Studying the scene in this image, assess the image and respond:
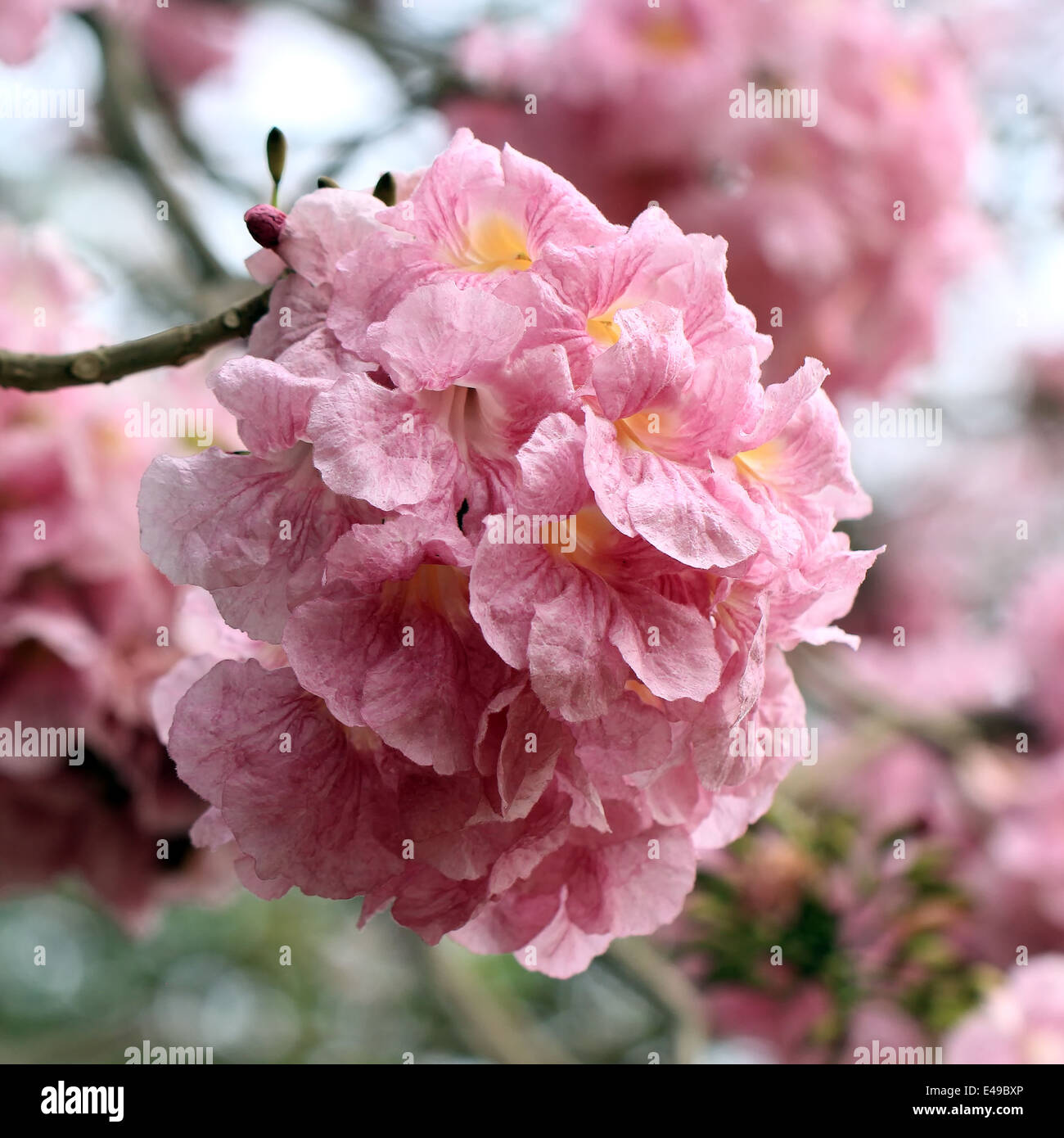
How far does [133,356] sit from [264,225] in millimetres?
69

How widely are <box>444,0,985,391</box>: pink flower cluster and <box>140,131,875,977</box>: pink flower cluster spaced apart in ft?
1.92

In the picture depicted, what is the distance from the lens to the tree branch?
0.39 metres

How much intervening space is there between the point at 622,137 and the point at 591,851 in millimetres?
682

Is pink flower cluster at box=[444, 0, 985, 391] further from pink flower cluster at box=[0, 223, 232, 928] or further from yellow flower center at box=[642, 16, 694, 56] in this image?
pink flower cluster at box=[0, 223, 232, 928]

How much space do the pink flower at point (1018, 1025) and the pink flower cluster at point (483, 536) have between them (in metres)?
0.59

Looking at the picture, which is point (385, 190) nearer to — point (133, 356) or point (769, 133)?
point (133, 356)

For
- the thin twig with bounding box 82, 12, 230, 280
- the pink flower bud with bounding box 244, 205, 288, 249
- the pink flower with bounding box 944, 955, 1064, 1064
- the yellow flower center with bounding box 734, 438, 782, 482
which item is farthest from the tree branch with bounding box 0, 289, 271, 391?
the pink flower with bounding box 944, 955, 1064, 1064

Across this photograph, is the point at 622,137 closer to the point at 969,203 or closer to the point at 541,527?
the point at 969,203

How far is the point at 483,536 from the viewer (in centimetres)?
32

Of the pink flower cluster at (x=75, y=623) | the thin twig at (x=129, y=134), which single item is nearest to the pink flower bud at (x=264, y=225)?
the pink flower cluster at (x=75, y=623)

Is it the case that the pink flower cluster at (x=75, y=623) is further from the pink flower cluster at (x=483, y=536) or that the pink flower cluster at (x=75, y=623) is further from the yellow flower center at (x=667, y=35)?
the yellow flower center at (x=667, y=35)

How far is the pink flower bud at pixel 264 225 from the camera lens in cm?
36

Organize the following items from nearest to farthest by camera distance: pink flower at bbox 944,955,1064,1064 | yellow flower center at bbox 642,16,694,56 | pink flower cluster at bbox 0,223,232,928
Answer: pink flower cluster at bbox 0,223,232,928
pink flower at bbox 944,955,1064,1064
yellow flower center at bbox 642,16,694,56
